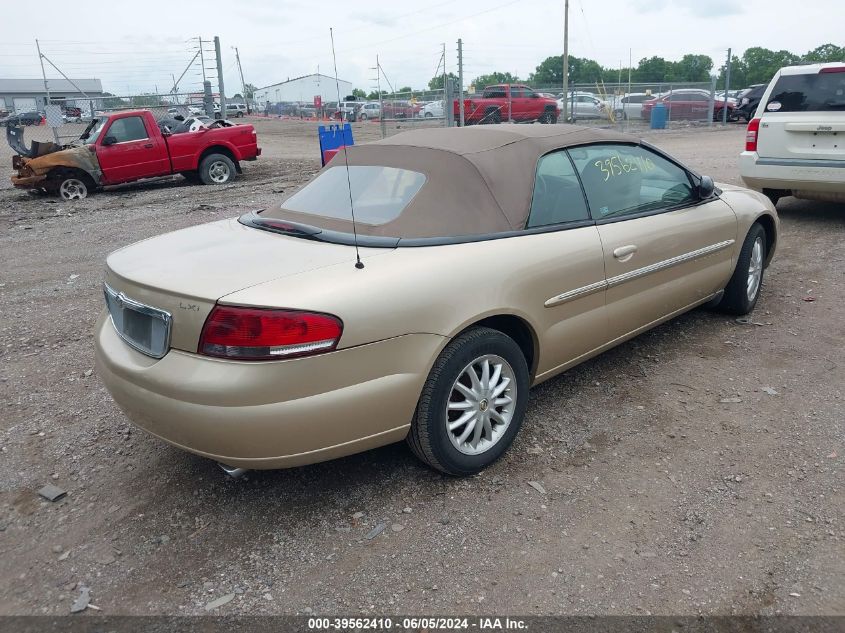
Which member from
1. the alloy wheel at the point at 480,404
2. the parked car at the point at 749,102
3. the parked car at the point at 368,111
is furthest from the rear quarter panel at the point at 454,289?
the parked car at the point at 368,111

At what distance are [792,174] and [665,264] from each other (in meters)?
4.74

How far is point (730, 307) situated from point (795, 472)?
2186 millimetres

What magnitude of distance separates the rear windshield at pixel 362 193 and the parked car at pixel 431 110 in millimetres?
19116

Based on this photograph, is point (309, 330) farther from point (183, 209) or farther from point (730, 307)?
point (183, 209)

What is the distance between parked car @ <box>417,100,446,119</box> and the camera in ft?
74.4

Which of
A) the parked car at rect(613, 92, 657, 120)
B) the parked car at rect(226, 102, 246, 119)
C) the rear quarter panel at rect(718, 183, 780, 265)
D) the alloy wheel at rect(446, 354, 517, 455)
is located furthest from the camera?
the parked car at rect(226, 102, 246, 119)

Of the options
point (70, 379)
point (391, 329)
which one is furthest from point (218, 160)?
point (391, 329)

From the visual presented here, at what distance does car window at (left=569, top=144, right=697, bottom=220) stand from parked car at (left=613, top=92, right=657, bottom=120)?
926 inches

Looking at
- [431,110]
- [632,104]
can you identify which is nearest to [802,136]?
[431,110]

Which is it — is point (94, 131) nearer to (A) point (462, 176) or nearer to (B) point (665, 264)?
(A) point (462, 176)

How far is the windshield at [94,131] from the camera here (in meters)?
12.8

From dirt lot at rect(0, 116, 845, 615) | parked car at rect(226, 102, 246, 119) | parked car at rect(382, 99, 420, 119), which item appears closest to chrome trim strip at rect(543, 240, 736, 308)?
dirt lot at rect(0, 116, 845, 615)

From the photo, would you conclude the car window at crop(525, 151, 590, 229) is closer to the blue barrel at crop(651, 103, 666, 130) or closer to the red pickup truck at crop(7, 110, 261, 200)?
the red pickup truck at crop(7, 110, 261, 200)

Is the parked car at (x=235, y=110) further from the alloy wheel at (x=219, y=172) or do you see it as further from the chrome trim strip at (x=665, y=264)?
the chrome trim strip at (x=665, y=264)
